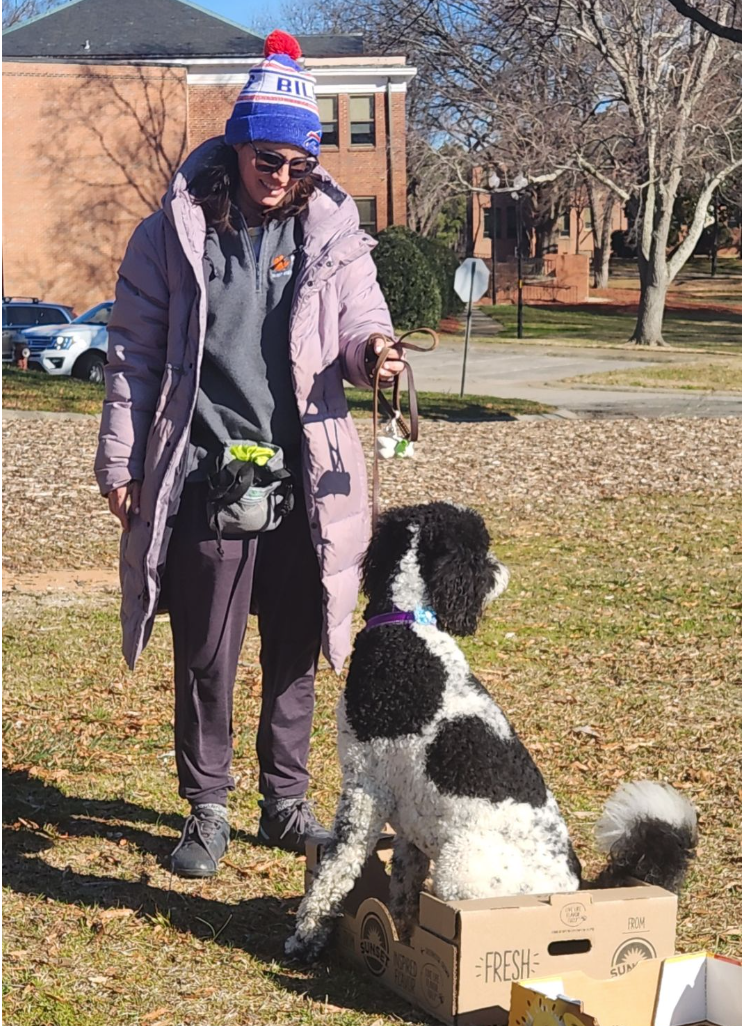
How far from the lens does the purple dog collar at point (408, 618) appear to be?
3.09 metres

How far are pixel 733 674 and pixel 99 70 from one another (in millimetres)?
35938

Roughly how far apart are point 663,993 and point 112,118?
3884 cm

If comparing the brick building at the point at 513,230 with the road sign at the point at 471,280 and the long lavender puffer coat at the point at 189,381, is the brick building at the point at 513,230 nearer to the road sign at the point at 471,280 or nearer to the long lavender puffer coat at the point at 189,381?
the road sign at the point at 471,280

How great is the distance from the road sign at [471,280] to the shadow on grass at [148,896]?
18.5 meters

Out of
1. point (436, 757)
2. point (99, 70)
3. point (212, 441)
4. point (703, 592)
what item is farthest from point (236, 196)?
point (99, 70)

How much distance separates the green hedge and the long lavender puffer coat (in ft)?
104

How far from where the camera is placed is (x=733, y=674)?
6203mm

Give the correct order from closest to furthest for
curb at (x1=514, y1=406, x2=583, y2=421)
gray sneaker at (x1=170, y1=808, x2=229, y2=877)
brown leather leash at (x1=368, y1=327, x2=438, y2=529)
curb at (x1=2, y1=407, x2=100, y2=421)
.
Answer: brown leather leash at (x1=368, y1=327, x2=438, y2=529) → gray sneaker at (x1=170, y1=808, x2=229, y2=877) → curb at (x1=2, y1=407, x2=100, y2=421) → curb at (x1=514, y1=406, x2=583, y2=421)

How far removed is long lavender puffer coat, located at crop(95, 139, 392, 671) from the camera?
136 inches

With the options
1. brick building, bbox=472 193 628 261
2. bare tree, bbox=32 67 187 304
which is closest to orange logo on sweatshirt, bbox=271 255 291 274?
bare tree, bbox=32 67 187 304

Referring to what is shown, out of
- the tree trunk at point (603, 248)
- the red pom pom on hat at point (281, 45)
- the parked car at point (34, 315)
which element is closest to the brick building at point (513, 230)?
the tree trunk at point (603, 248)

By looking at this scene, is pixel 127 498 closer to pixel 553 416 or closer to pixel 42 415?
pixel 42 415

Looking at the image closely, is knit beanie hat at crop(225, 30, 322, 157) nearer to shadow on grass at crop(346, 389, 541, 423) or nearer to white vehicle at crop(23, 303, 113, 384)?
shadow on grass at crop(346, 389, 541, 423)

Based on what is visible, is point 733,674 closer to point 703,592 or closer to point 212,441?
point 703,592
